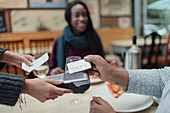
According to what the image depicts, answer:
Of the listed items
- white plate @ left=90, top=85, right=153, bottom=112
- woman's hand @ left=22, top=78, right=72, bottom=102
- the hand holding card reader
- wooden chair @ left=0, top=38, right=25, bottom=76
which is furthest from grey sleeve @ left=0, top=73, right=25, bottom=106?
wooden chair @ left=0, top=38, right=25, bottom=76

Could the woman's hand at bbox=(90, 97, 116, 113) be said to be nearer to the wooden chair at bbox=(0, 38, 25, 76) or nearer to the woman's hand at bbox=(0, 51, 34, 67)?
the woman's hand at bbox=(0, 51, 34, 67)

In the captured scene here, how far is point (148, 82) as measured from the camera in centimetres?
76

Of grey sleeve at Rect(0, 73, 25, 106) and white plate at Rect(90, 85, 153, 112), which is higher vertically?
grey sleeve at Rect(0, 73, 25, 106)

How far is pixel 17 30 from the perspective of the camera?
134 inches

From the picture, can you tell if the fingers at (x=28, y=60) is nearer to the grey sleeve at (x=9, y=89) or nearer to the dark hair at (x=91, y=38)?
the grey sleeve at (x=9, y=89)

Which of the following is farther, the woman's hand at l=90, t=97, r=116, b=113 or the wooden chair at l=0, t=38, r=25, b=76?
the wooden chair at l=0, t=38, r=25, b=76

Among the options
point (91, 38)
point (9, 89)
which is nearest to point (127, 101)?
point (9, 89)

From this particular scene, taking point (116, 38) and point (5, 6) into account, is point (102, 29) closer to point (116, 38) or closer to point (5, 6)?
point (116, 38)

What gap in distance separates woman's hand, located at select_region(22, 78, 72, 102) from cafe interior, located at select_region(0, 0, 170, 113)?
262mm

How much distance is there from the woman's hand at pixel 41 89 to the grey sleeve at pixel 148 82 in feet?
1.26

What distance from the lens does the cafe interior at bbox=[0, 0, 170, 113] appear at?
113 centimetres

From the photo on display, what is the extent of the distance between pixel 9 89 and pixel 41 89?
0.11m

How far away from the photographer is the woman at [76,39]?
5.44 ft

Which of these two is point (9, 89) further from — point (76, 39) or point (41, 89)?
point (76, 39)
